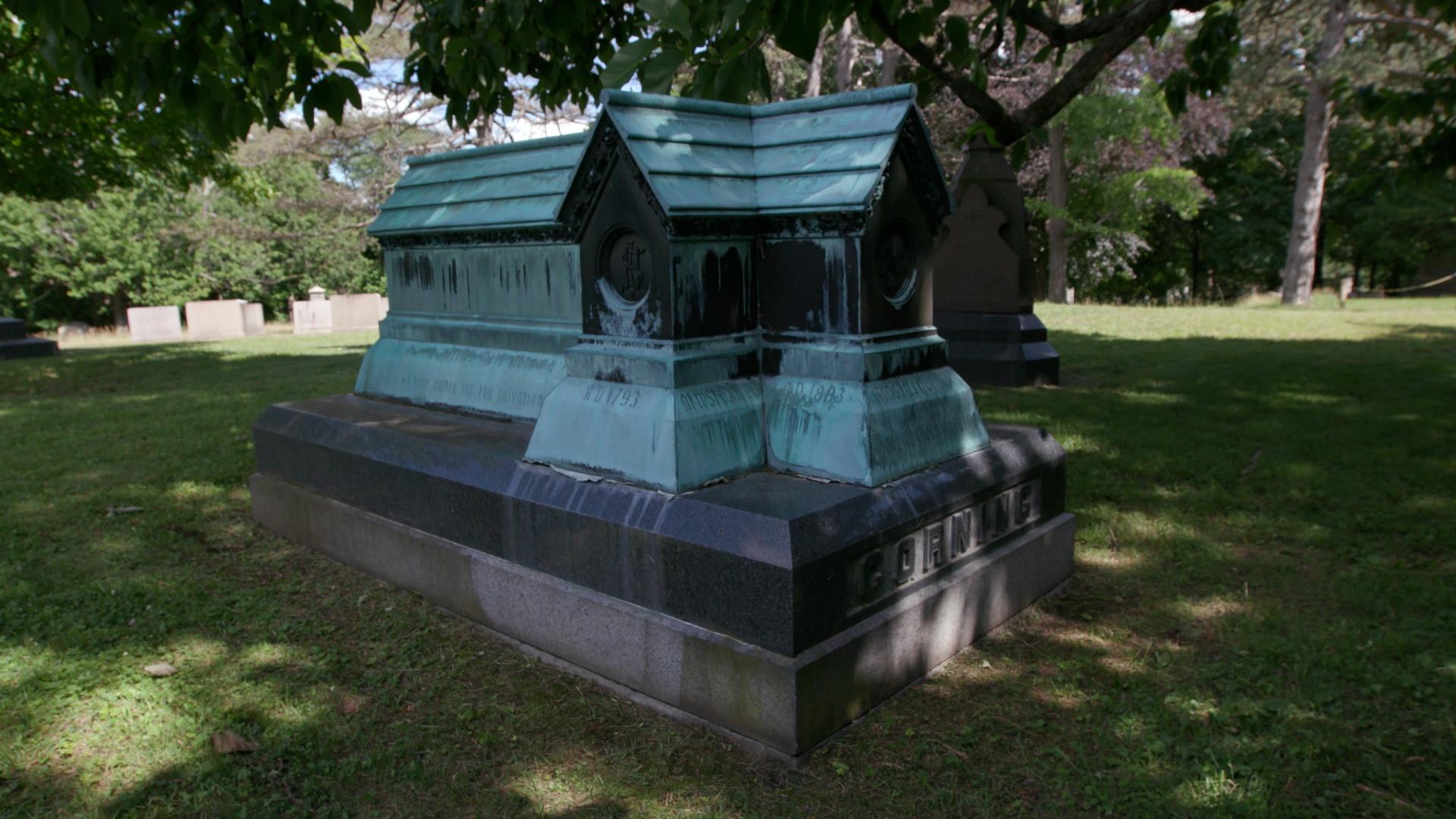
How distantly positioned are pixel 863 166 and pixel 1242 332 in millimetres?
13390

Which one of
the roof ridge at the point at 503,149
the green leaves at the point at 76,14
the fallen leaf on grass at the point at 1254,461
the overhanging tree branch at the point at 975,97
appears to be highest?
the overhanging tree branch at the point at 975,97

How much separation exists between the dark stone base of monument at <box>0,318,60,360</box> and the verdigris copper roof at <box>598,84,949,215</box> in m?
17.2

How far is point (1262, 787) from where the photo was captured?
276cm

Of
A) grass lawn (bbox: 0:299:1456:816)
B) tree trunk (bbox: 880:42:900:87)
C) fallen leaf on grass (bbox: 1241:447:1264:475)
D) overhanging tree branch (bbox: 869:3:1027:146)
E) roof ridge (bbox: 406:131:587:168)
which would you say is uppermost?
tree trunk (bbox: 880:42:900:87)

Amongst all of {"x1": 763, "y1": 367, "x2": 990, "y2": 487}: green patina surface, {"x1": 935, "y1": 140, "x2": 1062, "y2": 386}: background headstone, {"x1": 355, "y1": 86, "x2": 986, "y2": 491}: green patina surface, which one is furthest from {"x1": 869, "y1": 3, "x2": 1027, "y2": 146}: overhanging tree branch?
{"x1": 935, "y1": 140, "x2": 1062, "y2": 386}: background headstone

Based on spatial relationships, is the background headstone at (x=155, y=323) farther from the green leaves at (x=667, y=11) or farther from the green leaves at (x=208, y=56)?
the green leaves at (x=667, y=11)

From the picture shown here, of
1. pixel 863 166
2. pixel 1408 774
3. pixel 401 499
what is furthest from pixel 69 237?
pixel 1408 774

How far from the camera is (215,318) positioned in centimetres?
2619

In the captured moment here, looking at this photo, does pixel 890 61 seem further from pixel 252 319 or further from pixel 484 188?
pixel 252 319

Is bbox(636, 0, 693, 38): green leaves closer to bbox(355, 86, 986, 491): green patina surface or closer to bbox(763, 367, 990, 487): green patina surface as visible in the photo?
bbox(355, 86, 986, 491): green patina surface

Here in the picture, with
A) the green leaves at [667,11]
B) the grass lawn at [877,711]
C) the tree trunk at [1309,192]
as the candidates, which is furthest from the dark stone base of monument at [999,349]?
the tree trunk at [1309,192]

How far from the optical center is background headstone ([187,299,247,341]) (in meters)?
25.9

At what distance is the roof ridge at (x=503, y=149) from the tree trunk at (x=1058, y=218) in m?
23.5

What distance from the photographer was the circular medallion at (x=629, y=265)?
11.9 feet
